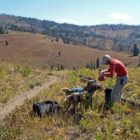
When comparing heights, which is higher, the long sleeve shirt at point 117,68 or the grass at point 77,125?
the long sleeve shirt at point 117,68

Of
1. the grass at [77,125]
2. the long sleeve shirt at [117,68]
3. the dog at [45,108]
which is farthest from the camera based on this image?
the long sleeve shirt at [117,68]

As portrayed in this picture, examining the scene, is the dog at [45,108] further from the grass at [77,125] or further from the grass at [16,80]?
the grass at [16,80]

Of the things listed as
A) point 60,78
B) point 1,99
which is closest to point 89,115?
point 1,99

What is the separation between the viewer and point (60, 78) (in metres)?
22.8

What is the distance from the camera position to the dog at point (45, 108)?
12797 mm

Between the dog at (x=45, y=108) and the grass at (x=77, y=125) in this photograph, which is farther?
the dog at (x=45, y=108)

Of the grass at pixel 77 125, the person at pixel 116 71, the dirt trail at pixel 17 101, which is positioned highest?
the person at pixel 116 71

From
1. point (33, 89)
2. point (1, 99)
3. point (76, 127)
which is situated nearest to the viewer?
point (76, 127)

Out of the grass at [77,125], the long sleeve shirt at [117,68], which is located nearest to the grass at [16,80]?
the grass at [77,125]

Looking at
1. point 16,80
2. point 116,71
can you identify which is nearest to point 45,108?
point 116,71

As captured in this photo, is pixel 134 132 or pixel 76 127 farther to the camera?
pixel 76 127

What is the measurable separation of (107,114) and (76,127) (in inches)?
66.5

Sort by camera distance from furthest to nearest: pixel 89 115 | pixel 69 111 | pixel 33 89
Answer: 1. pixel 33 89
2. pixel 69 111
3. pixel 89 115

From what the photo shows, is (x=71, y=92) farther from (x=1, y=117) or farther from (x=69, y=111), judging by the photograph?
(x=1, y=117)
